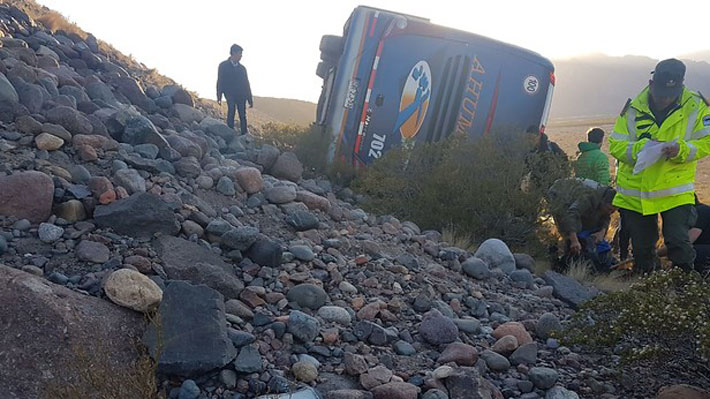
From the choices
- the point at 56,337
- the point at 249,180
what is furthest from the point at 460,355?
the point at 249,180

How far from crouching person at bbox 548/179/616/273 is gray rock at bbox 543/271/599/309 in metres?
1.08

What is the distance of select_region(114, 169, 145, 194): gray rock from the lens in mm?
3900

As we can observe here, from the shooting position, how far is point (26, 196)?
3.32 m

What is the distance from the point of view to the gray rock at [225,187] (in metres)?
4.62

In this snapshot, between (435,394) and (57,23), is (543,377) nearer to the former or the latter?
(435,394)

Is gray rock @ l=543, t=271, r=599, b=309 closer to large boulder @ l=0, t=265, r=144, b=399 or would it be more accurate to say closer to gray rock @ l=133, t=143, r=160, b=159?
large boulder @ l=0, t=265, r=144, b=399

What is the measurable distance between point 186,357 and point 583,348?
206 centimetres

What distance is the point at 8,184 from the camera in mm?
3312

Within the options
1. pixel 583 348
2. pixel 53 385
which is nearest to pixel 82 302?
pixel 53 385

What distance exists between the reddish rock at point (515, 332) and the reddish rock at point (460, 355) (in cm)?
38

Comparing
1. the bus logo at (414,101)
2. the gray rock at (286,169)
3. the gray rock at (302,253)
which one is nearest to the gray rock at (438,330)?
the gray rock at (302,253)

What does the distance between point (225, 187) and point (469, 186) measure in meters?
2.72

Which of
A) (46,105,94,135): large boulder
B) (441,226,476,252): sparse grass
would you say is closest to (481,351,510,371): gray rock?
(441,226,476,252): sparse grass

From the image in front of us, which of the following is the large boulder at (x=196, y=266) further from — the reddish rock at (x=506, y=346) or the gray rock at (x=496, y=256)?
the gray rock at (x=496, y=256)
